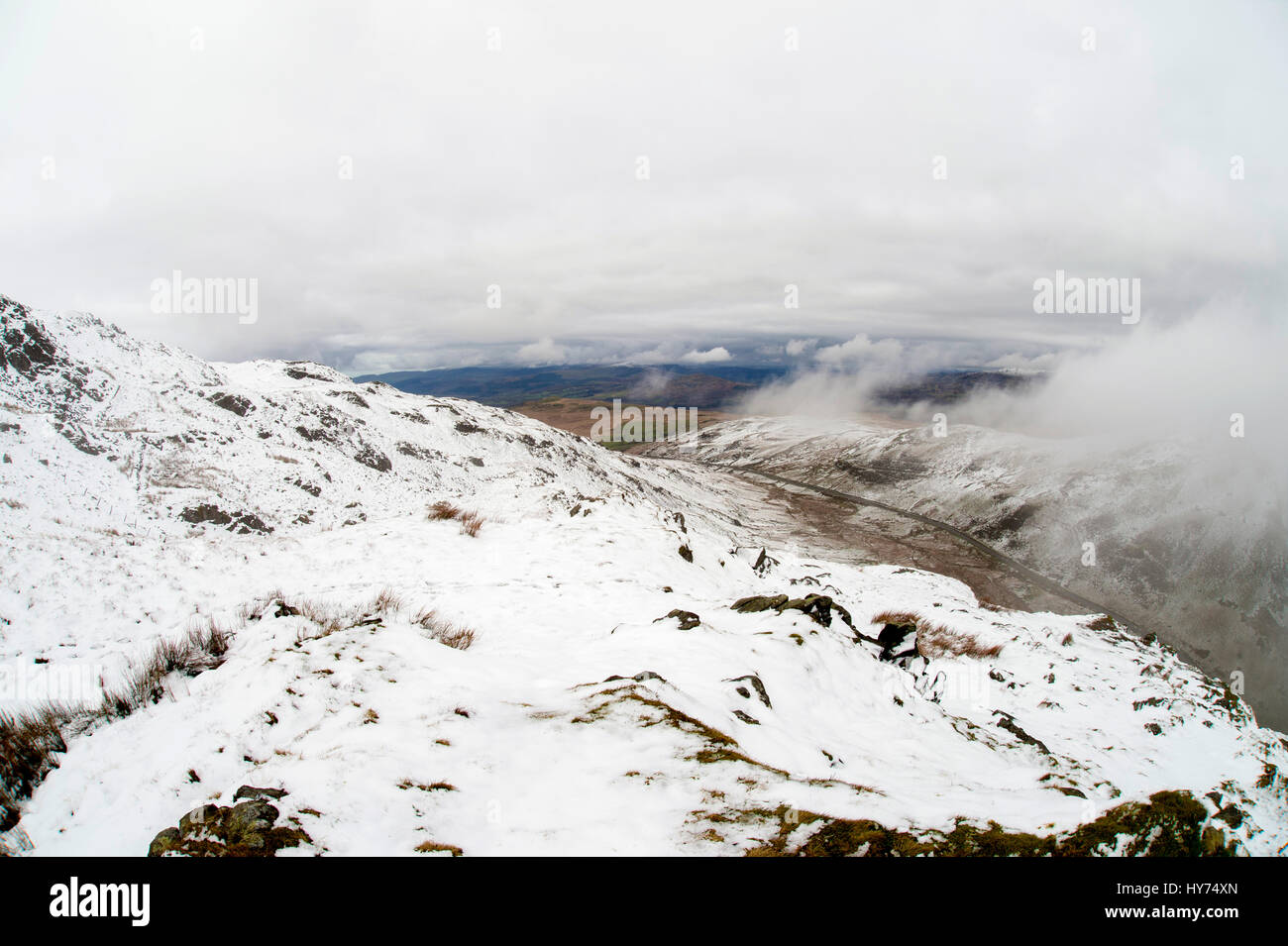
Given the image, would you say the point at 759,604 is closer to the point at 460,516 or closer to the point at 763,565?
the point at 763,565

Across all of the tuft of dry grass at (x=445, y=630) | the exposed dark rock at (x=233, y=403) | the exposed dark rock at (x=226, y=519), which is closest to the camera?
the tuft of dry grass at (x=445, y=630)

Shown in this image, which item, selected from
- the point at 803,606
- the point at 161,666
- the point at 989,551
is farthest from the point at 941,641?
the point at 989,551

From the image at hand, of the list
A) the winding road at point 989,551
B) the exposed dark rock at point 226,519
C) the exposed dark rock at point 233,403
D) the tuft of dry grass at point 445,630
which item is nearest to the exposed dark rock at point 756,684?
the tuft of dry grass at point 445,630

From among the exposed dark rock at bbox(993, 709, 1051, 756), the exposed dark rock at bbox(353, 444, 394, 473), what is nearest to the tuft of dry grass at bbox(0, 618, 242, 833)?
the exposed dark rock at bbox(993, 709, 1051, 756)

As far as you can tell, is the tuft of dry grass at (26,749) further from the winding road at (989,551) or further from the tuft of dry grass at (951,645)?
the winding road at (989,551)

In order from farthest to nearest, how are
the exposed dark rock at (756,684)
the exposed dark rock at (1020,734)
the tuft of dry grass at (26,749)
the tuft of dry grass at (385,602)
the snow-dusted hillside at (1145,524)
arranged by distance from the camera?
the snow-dusted hillside at (1145,524)
the tuft of dry grass at (385,602)
the exposed dark rock at (1020,734)
the exposed dark rock at (756,684)
the tuft of dry grass at (26,749)
